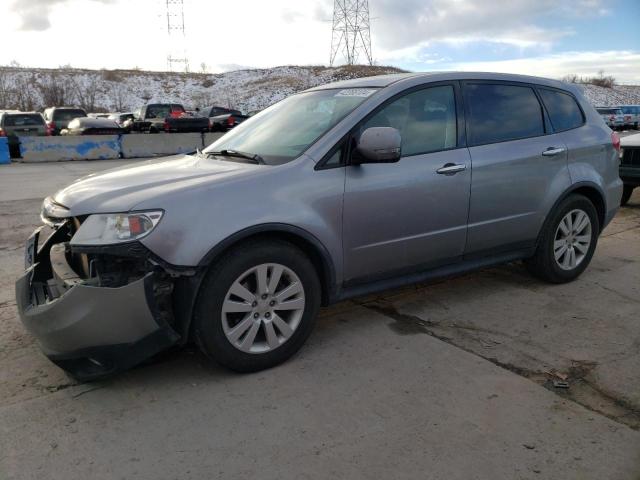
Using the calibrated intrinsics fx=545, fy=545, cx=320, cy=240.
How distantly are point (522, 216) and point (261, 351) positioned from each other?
2433 mm

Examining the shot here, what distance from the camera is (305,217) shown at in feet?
10.8

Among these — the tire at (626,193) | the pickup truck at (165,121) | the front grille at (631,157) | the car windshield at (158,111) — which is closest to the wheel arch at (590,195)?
the front grille at (631,157)

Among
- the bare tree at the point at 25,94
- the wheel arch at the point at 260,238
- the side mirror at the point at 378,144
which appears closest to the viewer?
the wheel arch at the point at 260,238

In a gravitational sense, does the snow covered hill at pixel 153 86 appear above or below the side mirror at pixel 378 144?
above

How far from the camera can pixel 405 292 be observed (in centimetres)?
464

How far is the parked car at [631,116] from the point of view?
103ft

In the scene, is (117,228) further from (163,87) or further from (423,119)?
(163,87)

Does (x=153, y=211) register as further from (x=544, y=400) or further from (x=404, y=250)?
(x=544, y=400)

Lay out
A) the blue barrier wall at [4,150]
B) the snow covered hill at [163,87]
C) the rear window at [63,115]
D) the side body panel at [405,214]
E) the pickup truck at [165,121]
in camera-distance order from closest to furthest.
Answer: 1. the side body panel at [405,214]
2. the blue barrier wall at [4,150]
3. the pickup truck at [165,121]
4. the rear window at [63,115]
5. the snow covered hill at [163,87]

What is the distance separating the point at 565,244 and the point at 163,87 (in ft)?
185

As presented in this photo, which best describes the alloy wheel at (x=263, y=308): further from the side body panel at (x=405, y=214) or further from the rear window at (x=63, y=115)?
the rear window at (x=63, y=115)

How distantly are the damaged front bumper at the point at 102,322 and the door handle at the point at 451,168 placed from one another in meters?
2.04

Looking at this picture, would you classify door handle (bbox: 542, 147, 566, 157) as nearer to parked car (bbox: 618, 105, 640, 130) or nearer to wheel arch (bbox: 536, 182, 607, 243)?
wheel arch (bbox: 536, 182, 607, 243)

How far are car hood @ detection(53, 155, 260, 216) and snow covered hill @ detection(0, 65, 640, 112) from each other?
1772 inches
